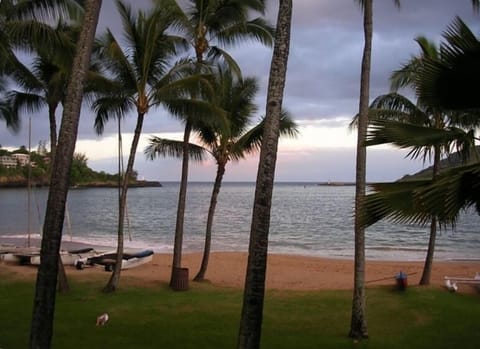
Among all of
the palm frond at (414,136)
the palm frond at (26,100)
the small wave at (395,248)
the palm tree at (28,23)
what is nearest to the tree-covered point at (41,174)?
the small wave at (395,248)

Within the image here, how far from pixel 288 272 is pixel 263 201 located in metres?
16.0

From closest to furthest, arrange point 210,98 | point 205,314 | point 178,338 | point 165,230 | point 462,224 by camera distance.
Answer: point 178,338 → point 205,314 → point 210,98 → point 165,230 → point 462,224

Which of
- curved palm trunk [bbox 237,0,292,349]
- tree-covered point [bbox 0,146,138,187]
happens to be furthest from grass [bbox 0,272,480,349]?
tree-covered point [bbox 0,146,138,187]

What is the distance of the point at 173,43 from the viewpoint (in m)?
15.3

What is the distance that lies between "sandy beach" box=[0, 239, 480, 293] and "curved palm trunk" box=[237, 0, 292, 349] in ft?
A: 33.6

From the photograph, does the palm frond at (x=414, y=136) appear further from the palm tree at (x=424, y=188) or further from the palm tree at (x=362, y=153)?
the palm tree at (x=362, y=153)

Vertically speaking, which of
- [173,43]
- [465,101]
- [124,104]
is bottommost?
[465,101]

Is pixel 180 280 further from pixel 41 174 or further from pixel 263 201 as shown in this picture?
pixel 41 174

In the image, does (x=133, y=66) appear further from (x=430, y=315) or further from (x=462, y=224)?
(x=462, y=224)

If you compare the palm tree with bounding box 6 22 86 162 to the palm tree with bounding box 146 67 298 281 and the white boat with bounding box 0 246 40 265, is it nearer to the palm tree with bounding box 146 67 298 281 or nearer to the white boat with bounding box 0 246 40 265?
the palm tree with bounding box 146 67 298 281

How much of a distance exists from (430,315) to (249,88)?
9.10m

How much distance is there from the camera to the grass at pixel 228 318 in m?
9.59

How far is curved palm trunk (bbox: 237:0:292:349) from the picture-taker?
625 centimetres

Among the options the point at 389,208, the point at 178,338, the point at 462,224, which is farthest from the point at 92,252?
the point at 462,224
